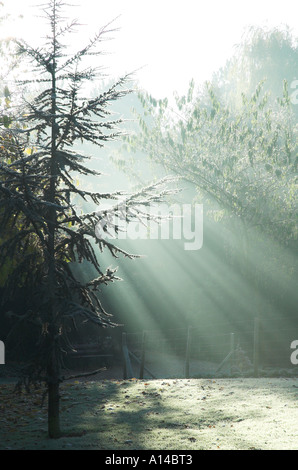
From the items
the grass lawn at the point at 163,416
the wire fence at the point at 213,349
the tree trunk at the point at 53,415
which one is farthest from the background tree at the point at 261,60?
the tree trunk at the point at 53,415

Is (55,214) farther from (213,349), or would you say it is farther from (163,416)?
(213,349)

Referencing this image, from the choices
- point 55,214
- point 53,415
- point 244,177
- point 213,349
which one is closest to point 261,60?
point 244,177

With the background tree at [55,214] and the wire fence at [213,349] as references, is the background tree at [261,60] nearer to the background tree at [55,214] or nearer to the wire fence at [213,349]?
the wire fence at [213,349]

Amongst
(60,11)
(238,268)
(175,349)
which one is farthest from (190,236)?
(60,11)

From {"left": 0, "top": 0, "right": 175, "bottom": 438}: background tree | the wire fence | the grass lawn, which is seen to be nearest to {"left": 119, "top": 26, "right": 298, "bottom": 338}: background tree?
the wire fence

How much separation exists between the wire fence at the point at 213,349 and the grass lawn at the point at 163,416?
262 inches

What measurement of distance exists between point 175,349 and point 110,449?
15617mm

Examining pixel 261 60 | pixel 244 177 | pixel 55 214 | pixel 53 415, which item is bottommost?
pixel 53 415

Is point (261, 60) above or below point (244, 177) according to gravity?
above

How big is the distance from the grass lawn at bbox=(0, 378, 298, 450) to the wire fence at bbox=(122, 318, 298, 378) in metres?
6.65

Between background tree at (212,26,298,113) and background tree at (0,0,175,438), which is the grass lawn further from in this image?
background tree at (212,26,298,113)

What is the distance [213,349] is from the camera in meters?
20.9

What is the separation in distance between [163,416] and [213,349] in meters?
12.9
